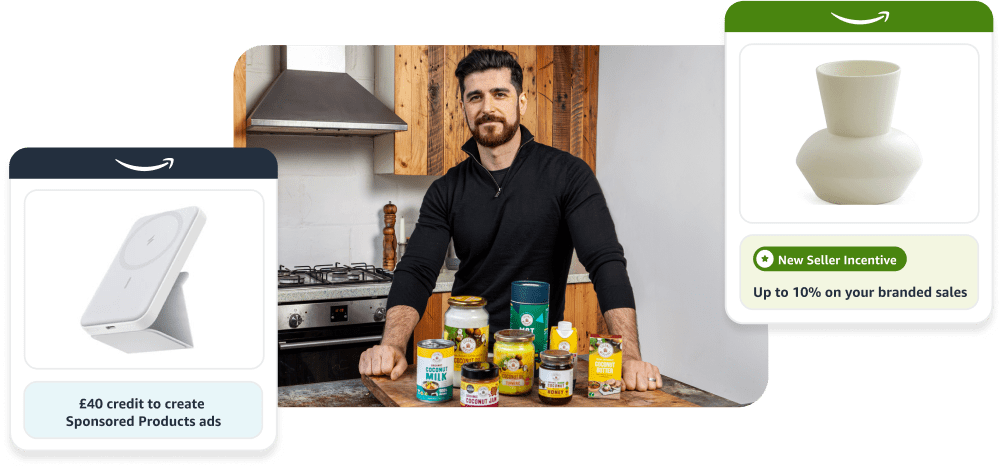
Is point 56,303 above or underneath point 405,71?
underneath

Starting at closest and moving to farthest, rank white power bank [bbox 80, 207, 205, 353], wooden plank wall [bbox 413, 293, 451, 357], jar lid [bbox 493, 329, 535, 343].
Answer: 1. white power bank [bbox 80, 207, 205, 353]
2. jar lid [bbox 493, 329, 535, 343]
3. wooden plank wall [bbox 413, 293, 451, 357]

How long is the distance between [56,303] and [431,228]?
620mm

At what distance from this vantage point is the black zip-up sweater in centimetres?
136

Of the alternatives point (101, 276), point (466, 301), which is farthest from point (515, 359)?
point (101, 276)

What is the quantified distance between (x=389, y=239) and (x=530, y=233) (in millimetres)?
265

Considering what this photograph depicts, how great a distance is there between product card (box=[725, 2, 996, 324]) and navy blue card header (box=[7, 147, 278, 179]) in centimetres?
82

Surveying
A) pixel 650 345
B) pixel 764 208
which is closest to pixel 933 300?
pixel 764 208

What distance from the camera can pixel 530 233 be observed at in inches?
53.4

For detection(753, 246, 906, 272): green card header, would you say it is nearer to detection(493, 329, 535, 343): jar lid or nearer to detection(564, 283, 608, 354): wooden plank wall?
detection(564, 283, 608, 354): wooden plank wall

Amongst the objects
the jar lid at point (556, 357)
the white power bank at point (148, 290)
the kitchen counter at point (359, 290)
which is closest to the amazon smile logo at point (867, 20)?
the kitchen counter at point (359, 290)

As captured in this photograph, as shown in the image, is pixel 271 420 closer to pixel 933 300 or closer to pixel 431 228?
pixel 431 228

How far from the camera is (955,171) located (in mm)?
1272

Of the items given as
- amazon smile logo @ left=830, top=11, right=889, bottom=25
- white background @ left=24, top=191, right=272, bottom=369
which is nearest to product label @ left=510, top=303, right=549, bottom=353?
white background @ left=24, top=191, right=272, bottom=369

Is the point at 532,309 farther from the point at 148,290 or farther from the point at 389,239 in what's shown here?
the point at 148,290
